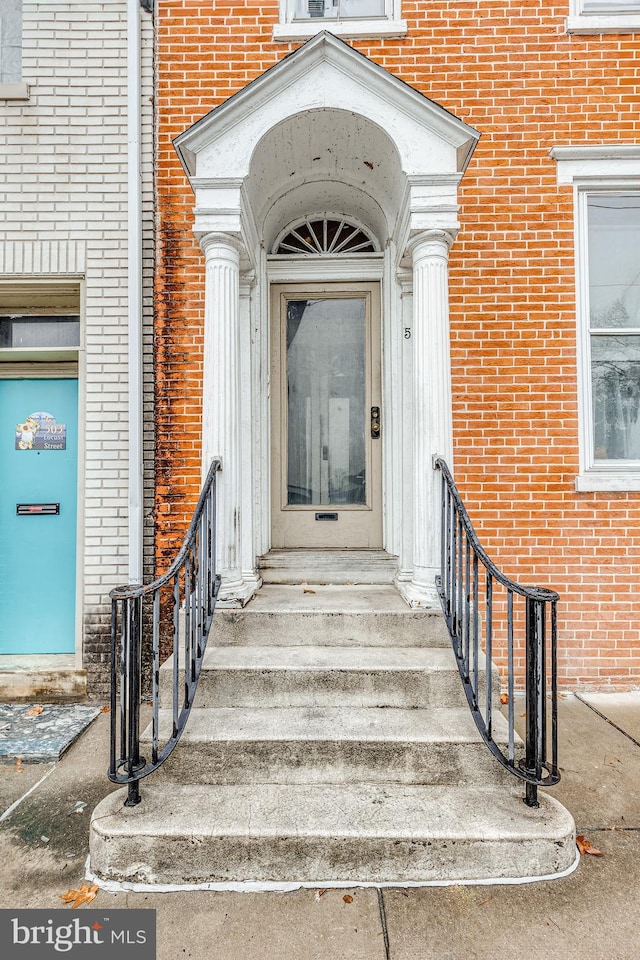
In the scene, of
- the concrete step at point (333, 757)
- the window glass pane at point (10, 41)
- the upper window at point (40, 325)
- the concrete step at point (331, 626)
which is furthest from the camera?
the upper window at point (40, 325)

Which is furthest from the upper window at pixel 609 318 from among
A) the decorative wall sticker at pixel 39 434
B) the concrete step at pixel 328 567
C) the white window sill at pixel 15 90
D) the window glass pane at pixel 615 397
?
the white window sill at pixel 15 90

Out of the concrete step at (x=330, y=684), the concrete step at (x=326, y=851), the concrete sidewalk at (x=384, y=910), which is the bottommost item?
the concrete sidewalk at (x=384, y=910)

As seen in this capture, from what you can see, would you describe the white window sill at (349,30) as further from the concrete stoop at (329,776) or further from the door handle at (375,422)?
the concrete stoop at (329,776)

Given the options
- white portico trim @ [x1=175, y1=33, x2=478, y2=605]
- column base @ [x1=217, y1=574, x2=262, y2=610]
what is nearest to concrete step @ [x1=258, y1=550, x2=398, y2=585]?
white portico trim @ [x1=175, y1=33, x2=478, y2=605]

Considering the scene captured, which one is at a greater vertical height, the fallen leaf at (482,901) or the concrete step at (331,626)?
the concrete step at (331,626)

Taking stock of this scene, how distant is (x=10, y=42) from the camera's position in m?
4.19

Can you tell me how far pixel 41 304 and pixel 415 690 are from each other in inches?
157

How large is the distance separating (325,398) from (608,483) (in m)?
2.26

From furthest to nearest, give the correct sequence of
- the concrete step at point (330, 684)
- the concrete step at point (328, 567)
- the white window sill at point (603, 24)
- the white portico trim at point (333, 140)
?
1. the white window sill at point (603, 24)
2. the concrete step at point (328, 567)
3. the white portico trim at point (333, 140)
4. the concrete step at point (330, 684)

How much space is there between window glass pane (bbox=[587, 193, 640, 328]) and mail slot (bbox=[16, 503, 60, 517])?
448cm

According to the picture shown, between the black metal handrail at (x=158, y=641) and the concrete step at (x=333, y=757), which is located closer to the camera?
the black metal handrail at (x=158, y=641)

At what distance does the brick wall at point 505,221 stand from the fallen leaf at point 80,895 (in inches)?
89.4

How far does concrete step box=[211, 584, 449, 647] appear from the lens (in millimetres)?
3203

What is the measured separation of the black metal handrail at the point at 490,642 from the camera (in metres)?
2.36
